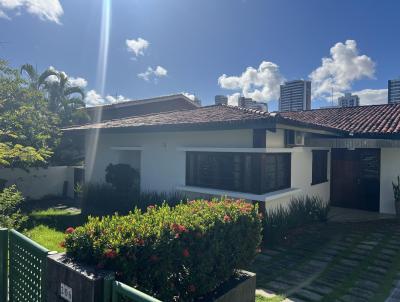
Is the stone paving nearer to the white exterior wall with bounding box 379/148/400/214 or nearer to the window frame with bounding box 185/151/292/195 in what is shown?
the window frame with bounding box 185/151/292/195

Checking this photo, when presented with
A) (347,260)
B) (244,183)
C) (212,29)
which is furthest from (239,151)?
(212,29)

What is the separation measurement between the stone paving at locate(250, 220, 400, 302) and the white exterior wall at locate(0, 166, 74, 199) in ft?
47.6

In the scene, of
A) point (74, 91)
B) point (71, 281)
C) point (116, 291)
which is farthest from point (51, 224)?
point (74, 91)

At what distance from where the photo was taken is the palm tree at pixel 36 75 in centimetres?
2281

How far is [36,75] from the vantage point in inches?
931

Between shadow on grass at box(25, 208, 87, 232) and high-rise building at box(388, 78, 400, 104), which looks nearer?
shadow on grass at box(25, 208, 87, 232)

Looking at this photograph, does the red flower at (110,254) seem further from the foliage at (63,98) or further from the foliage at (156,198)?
the foliage at (63,98)

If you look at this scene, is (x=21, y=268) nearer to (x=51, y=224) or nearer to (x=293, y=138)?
(x=51, y=224)

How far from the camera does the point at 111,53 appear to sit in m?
19.8

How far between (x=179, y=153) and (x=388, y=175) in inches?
384

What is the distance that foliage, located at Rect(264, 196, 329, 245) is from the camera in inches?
374

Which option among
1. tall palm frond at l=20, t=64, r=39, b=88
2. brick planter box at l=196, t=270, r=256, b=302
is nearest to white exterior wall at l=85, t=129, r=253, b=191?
brick planter box at l=196, t=270, r=256, b=302

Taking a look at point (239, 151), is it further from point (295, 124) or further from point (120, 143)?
point (120, 143)

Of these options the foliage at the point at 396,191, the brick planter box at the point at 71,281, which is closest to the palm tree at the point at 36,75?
the brick planter box at the point at 71,281
